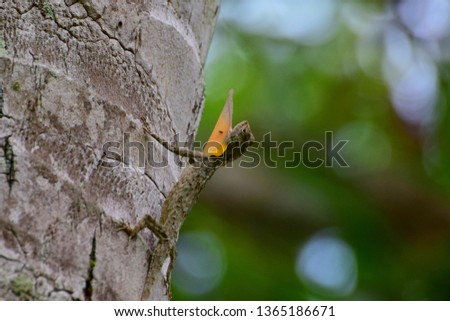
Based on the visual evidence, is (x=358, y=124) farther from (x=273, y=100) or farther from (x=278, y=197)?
(x=278, y=197)

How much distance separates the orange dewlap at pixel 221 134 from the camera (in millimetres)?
4504

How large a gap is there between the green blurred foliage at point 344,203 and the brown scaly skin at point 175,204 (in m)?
2.36

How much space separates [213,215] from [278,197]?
34.2 inches

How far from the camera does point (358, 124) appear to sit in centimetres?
826

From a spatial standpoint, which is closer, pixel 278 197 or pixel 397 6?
pixel 278 197

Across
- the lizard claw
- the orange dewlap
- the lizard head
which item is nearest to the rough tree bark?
the lizard claw

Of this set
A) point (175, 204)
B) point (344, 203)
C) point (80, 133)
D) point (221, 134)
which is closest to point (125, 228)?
point (80, 133)

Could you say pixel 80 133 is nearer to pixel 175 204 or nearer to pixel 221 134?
pixel 175 204

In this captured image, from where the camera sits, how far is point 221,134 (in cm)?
468

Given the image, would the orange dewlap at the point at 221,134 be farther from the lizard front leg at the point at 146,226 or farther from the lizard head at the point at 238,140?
the lizard front leg at the point at 146,226

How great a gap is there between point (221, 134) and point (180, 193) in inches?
35.0

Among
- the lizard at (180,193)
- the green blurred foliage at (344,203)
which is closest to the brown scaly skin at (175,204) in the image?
the lizard at (180,193)
